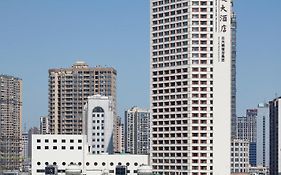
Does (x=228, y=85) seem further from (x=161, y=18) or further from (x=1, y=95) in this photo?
(x=1, y=95)

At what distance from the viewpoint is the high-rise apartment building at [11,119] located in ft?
545

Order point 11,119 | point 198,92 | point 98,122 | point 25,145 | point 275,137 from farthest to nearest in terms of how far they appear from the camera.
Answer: point 25,145, point 11,119, point 275,137, point 98,122, point 198,92

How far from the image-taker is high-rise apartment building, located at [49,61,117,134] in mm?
144000

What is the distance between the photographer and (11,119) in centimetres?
17488

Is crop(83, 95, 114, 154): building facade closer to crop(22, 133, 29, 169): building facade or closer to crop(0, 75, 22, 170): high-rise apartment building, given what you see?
crop(0, 75, 22, 170): high-rise apartment building

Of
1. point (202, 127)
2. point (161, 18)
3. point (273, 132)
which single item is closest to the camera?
point (202, 127)

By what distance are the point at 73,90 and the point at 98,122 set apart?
30.9 meters

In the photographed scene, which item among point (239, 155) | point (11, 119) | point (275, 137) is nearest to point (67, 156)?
point (275, 137)

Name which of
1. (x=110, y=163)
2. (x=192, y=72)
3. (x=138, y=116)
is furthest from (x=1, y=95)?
(x=192, y=72)

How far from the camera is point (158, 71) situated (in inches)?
3686

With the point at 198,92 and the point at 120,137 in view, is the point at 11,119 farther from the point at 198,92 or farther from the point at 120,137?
the point at 198,92

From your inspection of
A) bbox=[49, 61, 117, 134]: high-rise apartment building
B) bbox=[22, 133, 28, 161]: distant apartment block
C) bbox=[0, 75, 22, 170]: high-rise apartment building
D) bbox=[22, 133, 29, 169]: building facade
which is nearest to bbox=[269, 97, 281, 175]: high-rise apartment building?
bbox=[49, 61, 117, 134]: high-rise apartment building

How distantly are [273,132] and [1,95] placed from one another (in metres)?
68.9

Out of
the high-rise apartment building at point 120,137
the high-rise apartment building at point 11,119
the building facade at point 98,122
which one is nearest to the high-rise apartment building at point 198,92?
the building facade at point 98,122
